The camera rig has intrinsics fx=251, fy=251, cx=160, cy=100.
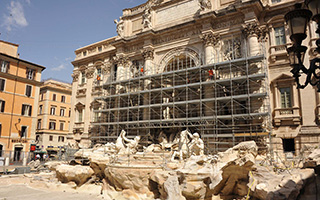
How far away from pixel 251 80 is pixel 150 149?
9.52 metres

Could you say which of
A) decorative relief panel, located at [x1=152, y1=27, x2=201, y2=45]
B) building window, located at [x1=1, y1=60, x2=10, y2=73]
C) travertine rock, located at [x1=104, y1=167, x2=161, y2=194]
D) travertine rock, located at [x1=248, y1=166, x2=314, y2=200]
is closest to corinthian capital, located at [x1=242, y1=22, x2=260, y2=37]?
decorative relief panel, located at [x1=152, y1=27, x2=201, y2=45]

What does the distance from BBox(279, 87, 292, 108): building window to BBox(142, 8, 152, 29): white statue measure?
14480mm

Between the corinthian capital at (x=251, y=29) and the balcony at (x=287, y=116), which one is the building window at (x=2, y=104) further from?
the balcony at (x=287, y=116)

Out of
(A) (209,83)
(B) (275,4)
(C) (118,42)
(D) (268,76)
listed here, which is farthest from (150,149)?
(B) (275,4)

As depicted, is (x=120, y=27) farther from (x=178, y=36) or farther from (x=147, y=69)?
(x=178, y=36)

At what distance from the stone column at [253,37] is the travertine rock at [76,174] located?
15.2m

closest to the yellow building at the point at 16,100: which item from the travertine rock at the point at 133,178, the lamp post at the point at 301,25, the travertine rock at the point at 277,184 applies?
the travertine rock at the point at 133,178

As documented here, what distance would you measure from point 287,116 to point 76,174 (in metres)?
15.7

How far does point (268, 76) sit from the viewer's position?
65.1 ft

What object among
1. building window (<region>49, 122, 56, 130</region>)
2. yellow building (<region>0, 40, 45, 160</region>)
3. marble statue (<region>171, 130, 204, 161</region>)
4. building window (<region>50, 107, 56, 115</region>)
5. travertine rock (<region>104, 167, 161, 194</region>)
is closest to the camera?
travertine rock (<region>104, 167, 161, 194</region>)

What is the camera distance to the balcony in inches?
719

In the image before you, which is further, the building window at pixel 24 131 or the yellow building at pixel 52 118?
the yellow building at pixel 52 118

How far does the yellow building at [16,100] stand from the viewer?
29.2m

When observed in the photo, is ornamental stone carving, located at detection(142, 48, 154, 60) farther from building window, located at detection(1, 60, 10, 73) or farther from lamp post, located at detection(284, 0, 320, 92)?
lamp post, located at detection(284, 0, 320, 92)
